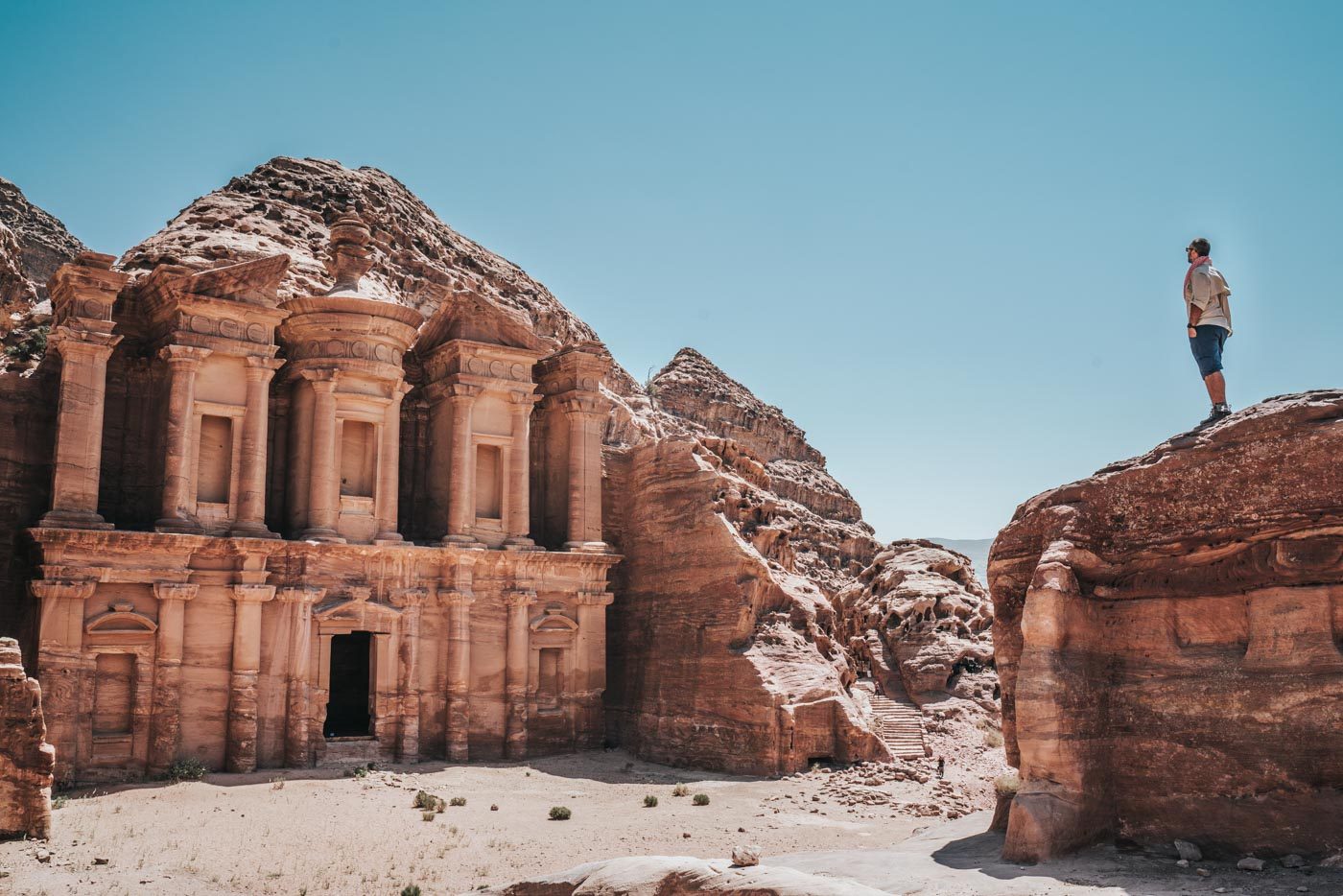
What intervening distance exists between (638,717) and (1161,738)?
65.9 ft

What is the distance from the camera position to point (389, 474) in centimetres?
2906

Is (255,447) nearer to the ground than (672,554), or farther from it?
farther from it

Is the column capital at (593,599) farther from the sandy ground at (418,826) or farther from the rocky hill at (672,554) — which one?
the sandy ground at (418,826)

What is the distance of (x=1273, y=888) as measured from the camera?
968 centimetres

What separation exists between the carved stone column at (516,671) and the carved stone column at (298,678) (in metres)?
5.31

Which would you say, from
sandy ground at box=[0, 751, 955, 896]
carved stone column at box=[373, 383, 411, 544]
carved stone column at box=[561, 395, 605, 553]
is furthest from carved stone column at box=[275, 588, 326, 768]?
carved stone column at box=[561, 395, 605, 553]

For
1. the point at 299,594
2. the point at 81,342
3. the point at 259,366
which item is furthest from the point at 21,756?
the point at 259,366

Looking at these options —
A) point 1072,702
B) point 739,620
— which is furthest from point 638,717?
point 1072,702

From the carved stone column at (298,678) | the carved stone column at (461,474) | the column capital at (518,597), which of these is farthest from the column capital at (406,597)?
the column capital at (518,597)

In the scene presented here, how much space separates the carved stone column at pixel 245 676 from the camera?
25.0 m

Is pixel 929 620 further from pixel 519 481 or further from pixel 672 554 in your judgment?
pixel 519 481

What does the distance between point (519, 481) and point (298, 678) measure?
26.9 ft

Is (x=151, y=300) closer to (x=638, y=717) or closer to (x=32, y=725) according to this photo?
(x=32, y=725)

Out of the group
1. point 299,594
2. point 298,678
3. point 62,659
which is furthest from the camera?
point 299,594
